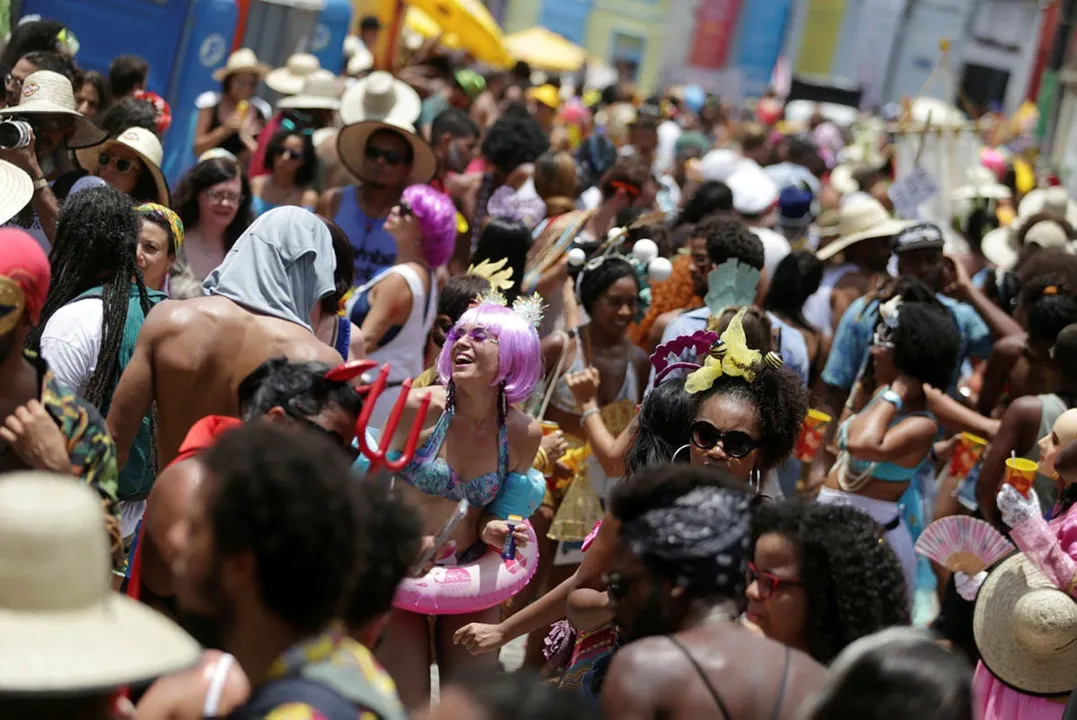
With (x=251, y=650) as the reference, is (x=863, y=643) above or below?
above

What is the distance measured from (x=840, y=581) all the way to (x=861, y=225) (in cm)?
605

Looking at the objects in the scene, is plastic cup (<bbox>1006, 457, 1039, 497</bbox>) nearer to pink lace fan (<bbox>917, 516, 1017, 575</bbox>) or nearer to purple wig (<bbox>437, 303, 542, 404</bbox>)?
pink lace fan (<bbox>917, 516, 1017, 575</bbox>)

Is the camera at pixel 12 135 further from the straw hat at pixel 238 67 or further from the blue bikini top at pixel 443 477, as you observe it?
the straw hat at pixel 238 67

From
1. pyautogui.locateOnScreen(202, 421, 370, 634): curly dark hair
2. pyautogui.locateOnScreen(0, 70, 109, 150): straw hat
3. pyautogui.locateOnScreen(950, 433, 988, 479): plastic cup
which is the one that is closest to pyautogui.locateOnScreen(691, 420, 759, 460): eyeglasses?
pyautogui.locateOnScreen(202, 421, 370, 634): curly dark hair

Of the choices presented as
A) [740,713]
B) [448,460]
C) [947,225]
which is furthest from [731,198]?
[740,713]

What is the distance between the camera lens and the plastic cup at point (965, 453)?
6.73 meters

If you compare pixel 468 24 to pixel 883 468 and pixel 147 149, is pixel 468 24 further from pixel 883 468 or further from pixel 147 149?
pixel 883 468

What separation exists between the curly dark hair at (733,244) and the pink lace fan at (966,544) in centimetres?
199

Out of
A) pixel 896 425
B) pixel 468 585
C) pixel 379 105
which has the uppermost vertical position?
pixel 379 105

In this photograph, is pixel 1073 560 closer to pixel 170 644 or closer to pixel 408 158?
pixel 170 644

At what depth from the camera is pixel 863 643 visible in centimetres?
255

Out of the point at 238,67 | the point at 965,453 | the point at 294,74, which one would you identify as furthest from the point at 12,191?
the point at 294,74

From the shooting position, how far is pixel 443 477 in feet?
15.0

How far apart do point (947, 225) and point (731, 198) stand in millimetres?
3714
